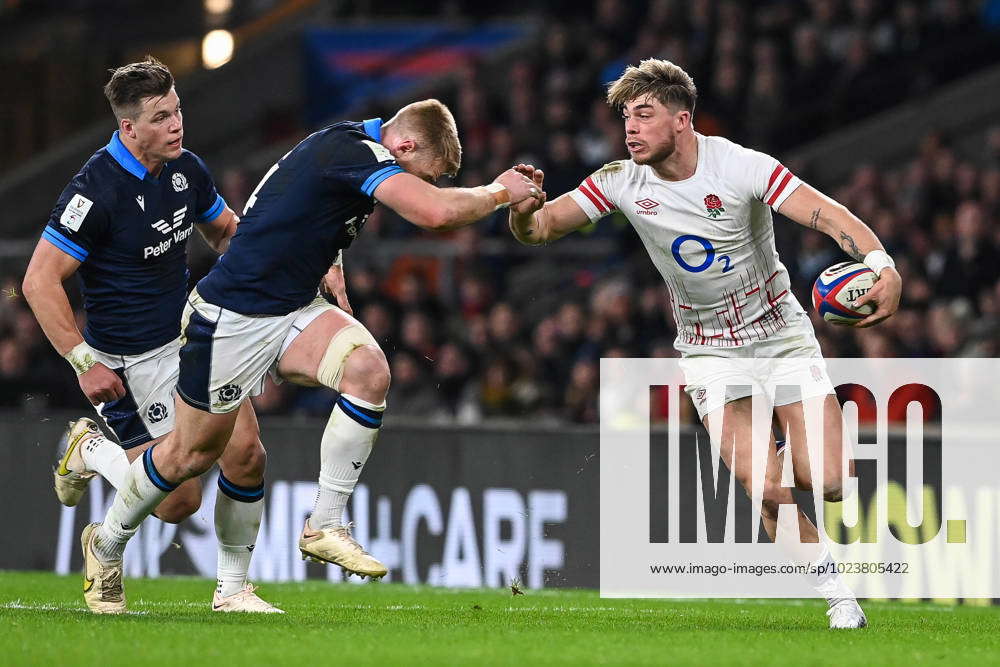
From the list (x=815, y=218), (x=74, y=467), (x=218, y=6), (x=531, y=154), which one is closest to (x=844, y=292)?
(x=815, y=218)

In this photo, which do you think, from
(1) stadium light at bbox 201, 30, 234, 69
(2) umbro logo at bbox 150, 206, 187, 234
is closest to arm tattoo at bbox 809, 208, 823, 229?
(2) umbro logo at bbox 150, 206, 187, 234

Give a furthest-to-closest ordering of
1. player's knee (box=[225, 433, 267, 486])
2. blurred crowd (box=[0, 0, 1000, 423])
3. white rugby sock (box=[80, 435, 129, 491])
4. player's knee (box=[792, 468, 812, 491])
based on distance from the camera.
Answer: blurred crowd (box=[0, 0, 1000, 423])
white rugby sock (box=[80, 435, 129, 491])
player's knee (box=[225, 433, 267, 486])
player's knee (box=[792, 468, 812, 491])

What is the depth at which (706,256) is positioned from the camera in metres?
7.80

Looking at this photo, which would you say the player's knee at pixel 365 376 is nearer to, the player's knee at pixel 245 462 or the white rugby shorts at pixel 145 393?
the player's knee at pixel 245 462

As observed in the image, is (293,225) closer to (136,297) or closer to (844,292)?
(136,297)

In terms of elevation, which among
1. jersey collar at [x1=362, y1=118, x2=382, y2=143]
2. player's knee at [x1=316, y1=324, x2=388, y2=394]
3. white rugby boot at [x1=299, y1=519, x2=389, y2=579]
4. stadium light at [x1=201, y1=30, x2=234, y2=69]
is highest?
stadium light at [x1=201, y1=30, x2=234, y2=69]

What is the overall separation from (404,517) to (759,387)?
4.02 meters

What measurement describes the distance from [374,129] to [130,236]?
4.95 ft

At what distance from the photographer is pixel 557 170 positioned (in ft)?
51.1

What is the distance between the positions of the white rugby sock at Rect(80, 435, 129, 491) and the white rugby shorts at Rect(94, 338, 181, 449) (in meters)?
0.15

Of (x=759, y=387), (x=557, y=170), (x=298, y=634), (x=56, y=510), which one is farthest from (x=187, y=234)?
(x=557, y=170)

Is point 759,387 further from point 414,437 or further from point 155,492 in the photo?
point 414,437

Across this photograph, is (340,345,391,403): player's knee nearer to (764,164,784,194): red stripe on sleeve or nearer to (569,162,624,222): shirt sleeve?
(569,162,624,222): shirt sleeve

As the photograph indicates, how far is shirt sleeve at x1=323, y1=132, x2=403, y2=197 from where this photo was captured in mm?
7016
